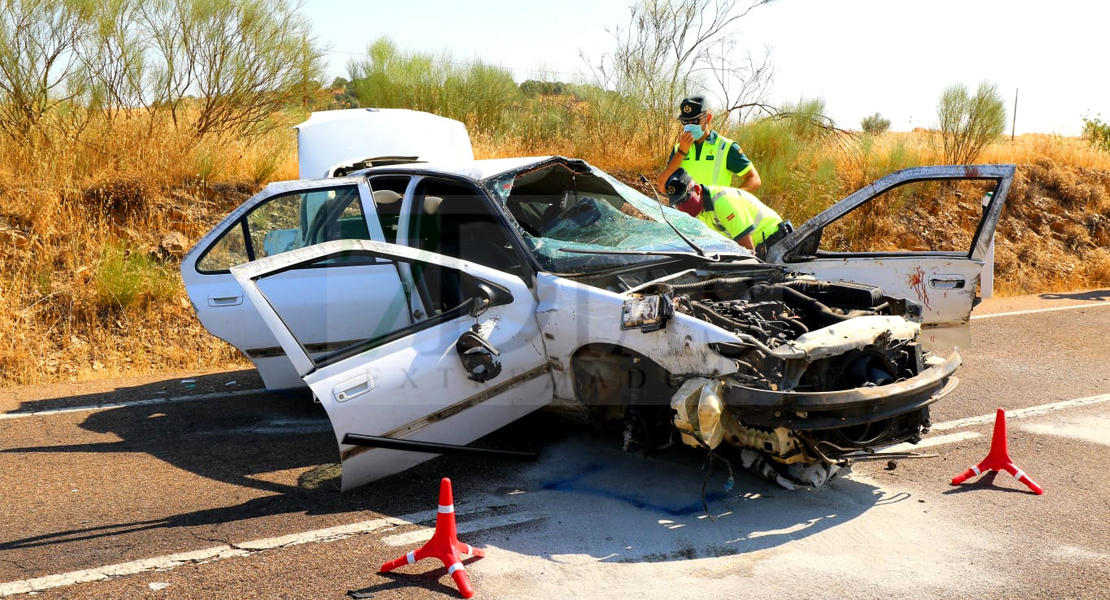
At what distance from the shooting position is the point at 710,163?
27.9ft

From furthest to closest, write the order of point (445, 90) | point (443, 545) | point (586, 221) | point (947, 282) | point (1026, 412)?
point (445, 90) < point (947, 282) < point (1026, 412) < point (586, 221) < point (443, 545)

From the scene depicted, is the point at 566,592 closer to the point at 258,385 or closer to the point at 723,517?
the point at 723,517

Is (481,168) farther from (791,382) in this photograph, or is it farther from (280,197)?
(791,382)

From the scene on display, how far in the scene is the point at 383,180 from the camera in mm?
6715

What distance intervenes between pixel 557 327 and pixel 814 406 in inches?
56.6

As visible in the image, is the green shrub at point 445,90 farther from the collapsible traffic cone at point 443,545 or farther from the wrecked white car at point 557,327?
the collapsible traffic cone at point 443,545

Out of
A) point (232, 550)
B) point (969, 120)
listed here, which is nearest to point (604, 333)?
point (232, 550)

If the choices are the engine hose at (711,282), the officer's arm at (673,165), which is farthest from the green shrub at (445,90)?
the engine hose at (711,282)

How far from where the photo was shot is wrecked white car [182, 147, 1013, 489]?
15.2 ft

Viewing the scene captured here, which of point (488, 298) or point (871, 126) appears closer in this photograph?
point (488, 298)

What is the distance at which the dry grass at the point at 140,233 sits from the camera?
9.12 metres

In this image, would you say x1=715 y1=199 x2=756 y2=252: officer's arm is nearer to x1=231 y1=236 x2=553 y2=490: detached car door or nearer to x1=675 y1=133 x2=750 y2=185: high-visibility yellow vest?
x1=675 y1=133 x2=750 y2=185: high-visibility yellow vest

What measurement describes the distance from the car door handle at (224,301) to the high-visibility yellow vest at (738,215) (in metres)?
3.59

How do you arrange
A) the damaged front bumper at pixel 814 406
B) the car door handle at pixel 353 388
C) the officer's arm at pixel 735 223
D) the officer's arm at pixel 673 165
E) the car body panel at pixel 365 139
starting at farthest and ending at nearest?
the officer's arm at pixel 673 165 < the car body panel at pixel 365 139 < the officer's arm at pixel 735 223 < the car door handle at pixel 353 388 < the damaged front bumper at pixel 814 406
